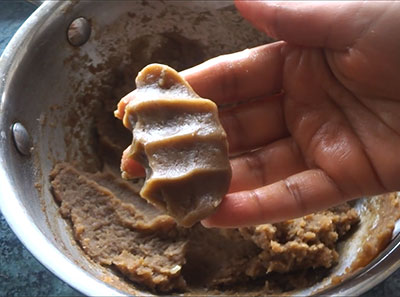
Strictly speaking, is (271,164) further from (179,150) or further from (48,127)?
(48,127)

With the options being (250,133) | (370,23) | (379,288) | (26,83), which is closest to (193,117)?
(250,133)

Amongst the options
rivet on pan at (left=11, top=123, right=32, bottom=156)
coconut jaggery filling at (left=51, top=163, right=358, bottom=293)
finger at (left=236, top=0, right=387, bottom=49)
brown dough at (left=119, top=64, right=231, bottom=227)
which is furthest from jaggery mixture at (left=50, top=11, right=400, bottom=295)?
finger at (left=236, top=0, right=387, bottom=49)

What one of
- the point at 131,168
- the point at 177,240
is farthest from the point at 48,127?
the point at 177,240

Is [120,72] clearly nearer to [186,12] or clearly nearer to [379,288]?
[186,12]

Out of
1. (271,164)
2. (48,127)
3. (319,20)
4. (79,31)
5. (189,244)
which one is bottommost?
(189,244)

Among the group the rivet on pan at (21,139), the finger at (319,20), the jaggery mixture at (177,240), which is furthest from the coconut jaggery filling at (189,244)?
the finger at (319,20)
